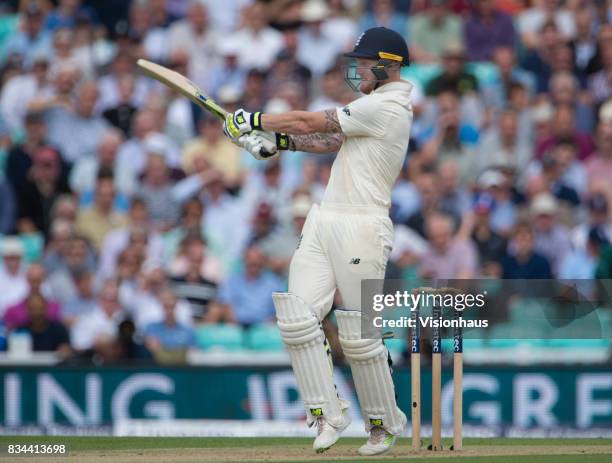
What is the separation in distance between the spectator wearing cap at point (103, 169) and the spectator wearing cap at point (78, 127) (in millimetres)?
236

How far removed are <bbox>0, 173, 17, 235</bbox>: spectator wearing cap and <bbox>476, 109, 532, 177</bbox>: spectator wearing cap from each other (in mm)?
4532

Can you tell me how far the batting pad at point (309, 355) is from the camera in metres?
8.23

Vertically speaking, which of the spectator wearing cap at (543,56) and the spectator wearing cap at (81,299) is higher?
the spectator wearing cap at (543,56)

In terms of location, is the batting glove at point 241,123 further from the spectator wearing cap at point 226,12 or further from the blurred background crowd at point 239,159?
the spectator wearing cap at point 226,12

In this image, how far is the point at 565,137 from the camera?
1412 centimetres

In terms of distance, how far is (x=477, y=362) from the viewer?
453 inches

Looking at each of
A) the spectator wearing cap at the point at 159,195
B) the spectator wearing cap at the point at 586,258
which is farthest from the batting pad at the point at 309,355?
the spectator wearing cap at the point at 159,195

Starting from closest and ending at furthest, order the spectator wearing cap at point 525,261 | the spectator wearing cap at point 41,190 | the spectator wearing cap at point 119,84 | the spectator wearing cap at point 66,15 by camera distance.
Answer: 1. the spectator wearing cap at point 525,261
2. the spectator wearing cap at point 41,190
3. the spectator wearing cap at point 119,84
4. the spectator wearing cap at point 66,15

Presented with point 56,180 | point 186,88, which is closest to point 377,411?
point 186,88

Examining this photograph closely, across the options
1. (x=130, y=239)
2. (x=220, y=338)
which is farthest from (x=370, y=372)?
(x=130, y=239)

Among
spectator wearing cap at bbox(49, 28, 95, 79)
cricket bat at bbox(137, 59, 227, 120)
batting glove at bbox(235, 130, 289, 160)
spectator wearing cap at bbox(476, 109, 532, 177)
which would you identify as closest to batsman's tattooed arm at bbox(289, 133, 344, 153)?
batting glove at bbox(235, 130, 289, 160)

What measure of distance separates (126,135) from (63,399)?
4225mm

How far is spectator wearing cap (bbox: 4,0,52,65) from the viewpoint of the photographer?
52.9 feet

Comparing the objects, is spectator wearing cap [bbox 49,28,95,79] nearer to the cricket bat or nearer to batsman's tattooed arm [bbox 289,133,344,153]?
the cricket bat
